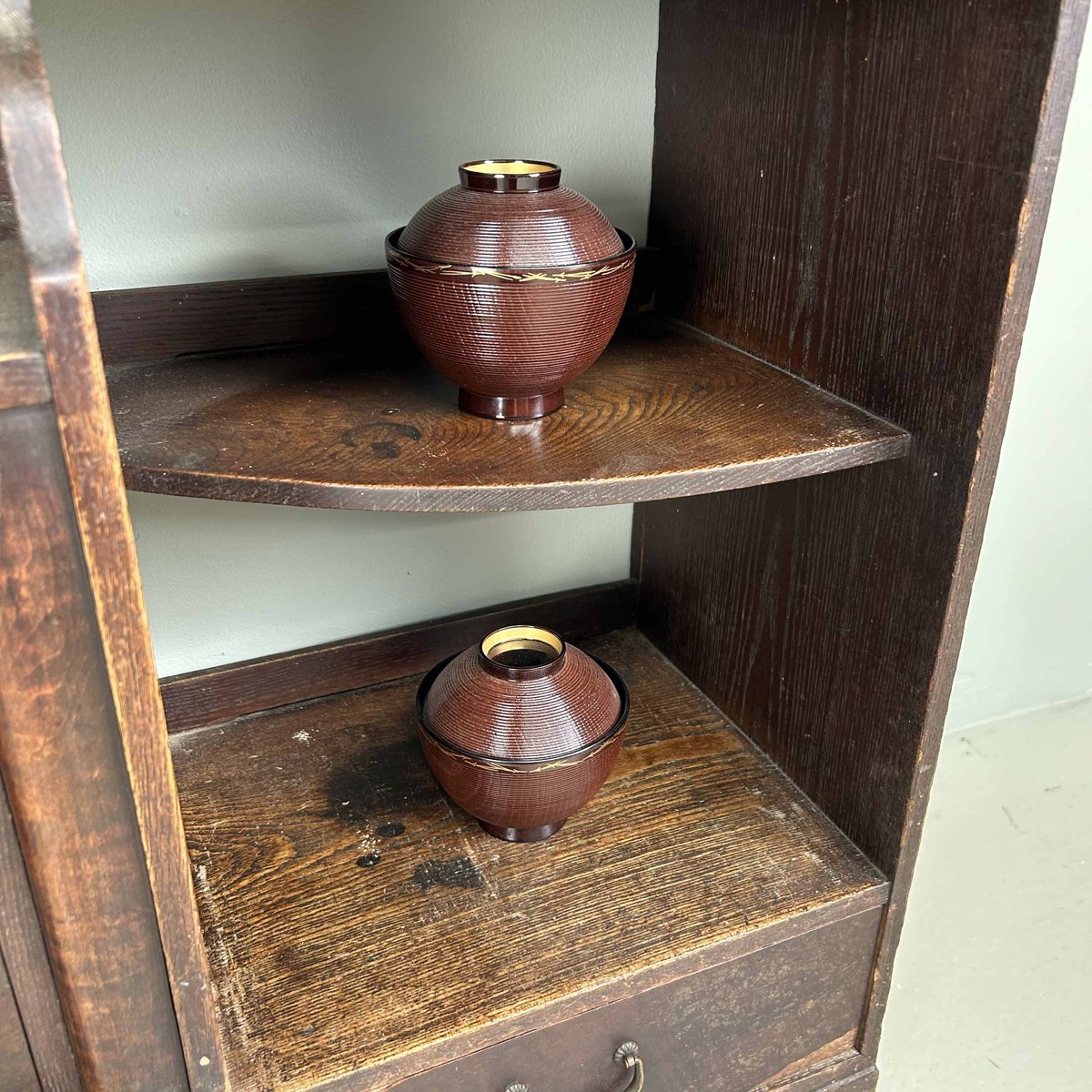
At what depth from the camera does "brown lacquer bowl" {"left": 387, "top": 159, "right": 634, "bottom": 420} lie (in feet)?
2.45

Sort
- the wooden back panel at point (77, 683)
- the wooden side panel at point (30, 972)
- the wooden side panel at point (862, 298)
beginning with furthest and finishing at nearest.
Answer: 1. the wooden side panel at point (862, 298)
2. the wooden side panel at point (30, 972)
3. the wooden back panel at point (77, 683)

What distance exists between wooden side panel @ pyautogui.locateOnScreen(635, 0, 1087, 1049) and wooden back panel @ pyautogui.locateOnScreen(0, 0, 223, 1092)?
0.55 metres

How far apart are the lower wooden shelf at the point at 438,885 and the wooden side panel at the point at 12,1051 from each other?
0.16 meters

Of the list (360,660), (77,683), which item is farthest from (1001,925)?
(77,683)

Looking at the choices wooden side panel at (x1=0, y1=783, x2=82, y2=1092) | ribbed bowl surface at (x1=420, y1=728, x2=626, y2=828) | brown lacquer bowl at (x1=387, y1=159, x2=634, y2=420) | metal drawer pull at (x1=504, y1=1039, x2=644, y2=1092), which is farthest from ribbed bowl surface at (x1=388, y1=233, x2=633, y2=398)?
metal drawer pull at (x1=504, y1=1039, x2=644, y2=1092)

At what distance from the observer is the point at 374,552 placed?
114 centimetres

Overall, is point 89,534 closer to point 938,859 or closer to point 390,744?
point 390,744

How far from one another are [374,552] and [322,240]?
33cm

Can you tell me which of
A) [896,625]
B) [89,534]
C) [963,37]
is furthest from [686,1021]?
[963,37]

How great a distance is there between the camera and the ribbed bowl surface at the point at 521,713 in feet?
2.93

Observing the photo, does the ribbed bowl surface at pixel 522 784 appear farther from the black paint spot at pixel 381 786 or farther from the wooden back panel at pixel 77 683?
the wooden back panel at pixel 77 683

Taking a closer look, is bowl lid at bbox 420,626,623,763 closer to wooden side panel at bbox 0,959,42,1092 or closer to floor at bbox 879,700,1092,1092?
wooden side panel at bbox 0,959,42,1092

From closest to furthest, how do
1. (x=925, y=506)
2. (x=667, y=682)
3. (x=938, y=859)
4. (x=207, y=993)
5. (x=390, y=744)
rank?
(x=207, y=993) < (x=925, y=506) < (x=390, y=744) < (x=667, y=682) < (x=938, y=859)

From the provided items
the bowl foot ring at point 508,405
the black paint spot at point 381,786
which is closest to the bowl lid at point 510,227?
the bowl foot ring at point 508,405
